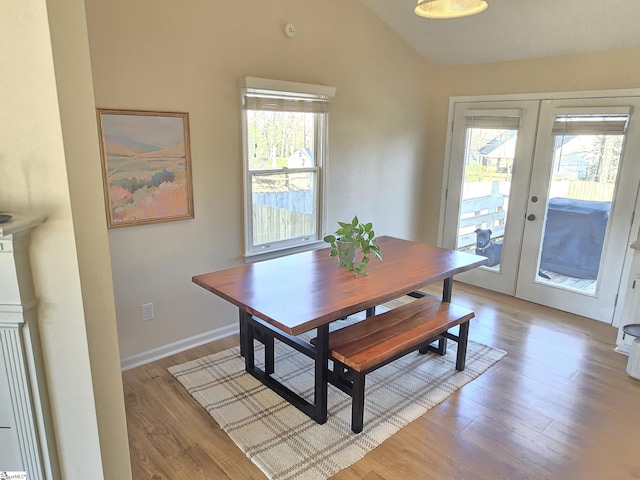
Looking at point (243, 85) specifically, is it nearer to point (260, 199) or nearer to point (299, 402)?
point (260, 199)

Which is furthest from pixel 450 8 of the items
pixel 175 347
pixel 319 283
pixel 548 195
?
pixel 175 347

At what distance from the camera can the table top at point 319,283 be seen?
2.12m

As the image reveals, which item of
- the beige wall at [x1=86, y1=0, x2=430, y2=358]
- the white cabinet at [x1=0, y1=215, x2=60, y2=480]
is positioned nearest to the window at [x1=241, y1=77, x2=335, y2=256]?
the beige wall at [x1=86, y1=0, x2=430, y2=358]

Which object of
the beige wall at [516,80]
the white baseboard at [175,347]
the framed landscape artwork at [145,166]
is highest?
the beige wall at [516,80]

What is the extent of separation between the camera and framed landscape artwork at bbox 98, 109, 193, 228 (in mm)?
2590

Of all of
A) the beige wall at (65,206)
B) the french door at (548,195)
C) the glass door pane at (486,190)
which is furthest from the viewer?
the glass door pane at (486,190)

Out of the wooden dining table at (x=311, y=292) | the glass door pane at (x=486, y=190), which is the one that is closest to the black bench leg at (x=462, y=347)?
the wooden dining table at (x=311, y=292)

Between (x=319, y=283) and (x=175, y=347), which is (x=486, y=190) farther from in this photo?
(x=175, y=347)

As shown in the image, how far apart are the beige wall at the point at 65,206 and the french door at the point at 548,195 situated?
149 inches

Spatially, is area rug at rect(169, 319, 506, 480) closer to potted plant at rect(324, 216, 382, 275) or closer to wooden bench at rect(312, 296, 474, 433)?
wooden bench at rect(312, 296, 474, 433)

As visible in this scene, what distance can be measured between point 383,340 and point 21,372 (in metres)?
1.70

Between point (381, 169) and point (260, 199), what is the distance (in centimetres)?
148

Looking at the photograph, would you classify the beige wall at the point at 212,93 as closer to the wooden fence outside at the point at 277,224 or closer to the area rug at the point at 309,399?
the wooden fence outside at the point at 277,224

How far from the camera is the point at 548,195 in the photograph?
13.0 ft
